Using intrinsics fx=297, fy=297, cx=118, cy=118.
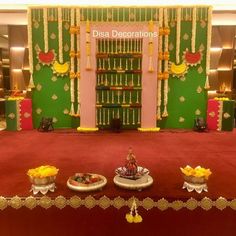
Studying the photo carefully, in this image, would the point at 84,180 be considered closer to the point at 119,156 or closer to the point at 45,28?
the point at 119,156

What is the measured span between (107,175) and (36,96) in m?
3.34

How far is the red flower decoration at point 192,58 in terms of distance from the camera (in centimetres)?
569

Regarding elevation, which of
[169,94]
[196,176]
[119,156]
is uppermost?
[169,94]

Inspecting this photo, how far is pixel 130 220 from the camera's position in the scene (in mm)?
2338

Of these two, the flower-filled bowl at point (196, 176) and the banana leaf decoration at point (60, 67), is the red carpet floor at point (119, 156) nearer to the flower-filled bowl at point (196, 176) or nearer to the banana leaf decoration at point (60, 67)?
the flower-filled bowl at point (196, 176)

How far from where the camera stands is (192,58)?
5.70m

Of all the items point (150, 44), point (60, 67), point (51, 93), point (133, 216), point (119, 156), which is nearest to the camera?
point (133, 216)

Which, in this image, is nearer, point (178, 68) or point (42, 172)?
point (42, 172)

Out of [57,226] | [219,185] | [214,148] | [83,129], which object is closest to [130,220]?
[57,226]

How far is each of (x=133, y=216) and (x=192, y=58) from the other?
13.3 ft

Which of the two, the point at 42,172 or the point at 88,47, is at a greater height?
the point at 88,47

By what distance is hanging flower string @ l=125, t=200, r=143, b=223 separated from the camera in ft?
7.66

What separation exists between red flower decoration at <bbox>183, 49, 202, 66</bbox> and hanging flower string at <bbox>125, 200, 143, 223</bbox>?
395 cm

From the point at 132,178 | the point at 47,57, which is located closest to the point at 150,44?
the point at 47,57
